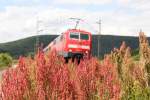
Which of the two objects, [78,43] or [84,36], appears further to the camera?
[84,36]

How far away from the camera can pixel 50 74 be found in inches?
282

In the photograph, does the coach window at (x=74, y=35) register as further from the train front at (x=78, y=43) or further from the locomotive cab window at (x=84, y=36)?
A: the locomotive cab window at (x=84, y=36)

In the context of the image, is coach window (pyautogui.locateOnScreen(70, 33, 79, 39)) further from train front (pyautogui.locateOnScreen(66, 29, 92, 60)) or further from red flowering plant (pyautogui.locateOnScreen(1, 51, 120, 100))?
red flowering plant (pyautogui.locateOnScreen(1, 51, 120, 100))

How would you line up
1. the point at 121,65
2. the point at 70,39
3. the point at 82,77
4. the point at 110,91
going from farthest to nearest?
the point at 70,39 → the point at 121,65 → the point at 82,77 → the point at 110,91

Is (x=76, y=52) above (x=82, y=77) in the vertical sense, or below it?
below

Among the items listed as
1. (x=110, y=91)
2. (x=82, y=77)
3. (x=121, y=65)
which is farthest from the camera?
(x=121, y=65)

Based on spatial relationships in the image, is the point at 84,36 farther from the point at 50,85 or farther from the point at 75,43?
the point at 50,85

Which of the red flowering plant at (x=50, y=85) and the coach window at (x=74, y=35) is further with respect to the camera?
the coach window at (x=74, y=35)

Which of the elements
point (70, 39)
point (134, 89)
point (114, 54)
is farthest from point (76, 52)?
point (134, 89)

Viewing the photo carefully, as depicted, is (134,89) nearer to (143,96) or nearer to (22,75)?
(143,96)

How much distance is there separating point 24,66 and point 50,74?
529 mm

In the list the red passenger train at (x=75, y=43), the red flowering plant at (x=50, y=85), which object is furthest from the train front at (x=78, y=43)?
the red flowering plant at (x=50, y=85)

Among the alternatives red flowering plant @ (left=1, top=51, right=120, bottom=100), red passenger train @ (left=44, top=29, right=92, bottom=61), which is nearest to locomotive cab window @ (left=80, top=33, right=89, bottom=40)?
red passenger train @ (left=44, top=29, right=92, bottom=61)

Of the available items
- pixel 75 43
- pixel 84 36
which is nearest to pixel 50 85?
pixel 75 43
